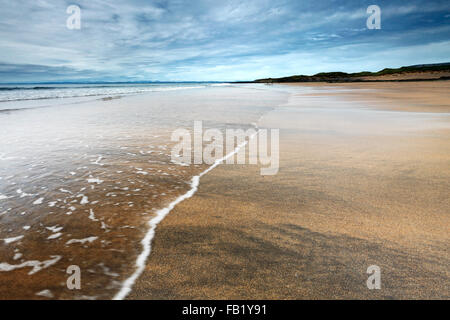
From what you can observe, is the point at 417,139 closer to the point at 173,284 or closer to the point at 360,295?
the point at 360,295

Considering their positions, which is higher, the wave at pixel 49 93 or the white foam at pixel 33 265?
the wave at pixel 49 93

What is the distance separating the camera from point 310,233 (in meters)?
3.01

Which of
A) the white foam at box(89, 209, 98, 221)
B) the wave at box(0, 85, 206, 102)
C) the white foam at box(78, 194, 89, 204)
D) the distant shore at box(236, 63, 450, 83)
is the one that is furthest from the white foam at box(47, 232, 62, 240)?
the distant shore at box(236, 63, 450, 83)

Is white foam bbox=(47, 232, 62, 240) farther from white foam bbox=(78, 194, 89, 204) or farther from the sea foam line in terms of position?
the sea foam line

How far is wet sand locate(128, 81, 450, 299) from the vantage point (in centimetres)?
226

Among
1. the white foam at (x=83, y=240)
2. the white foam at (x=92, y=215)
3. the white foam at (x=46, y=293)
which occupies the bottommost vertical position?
the white foam at (x=46, y=293)

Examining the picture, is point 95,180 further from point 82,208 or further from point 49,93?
point 49,93

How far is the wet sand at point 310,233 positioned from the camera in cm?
226

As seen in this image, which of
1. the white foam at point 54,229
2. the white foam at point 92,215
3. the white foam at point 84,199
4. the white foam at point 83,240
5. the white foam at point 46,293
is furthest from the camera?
the white foam at point 84,199

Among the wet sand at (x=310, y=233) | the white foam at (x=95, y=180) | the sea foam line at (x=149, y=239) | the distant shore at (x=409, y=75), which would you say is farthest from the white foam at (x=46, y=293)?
the distant shore at (x=409, y=75)

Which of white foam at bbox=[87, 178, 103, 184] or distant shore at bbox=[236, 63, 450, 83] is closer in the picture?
white foam at bbox=[87, 178, 103, 184]

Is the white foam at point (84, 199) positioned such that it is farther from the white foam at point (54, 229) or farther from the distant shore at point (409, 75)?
the distant shore at point (409, 75)

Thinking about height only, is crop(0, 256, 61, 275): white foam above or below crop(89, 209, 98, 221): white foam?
below

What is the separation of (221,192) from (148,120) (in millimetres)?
8614
